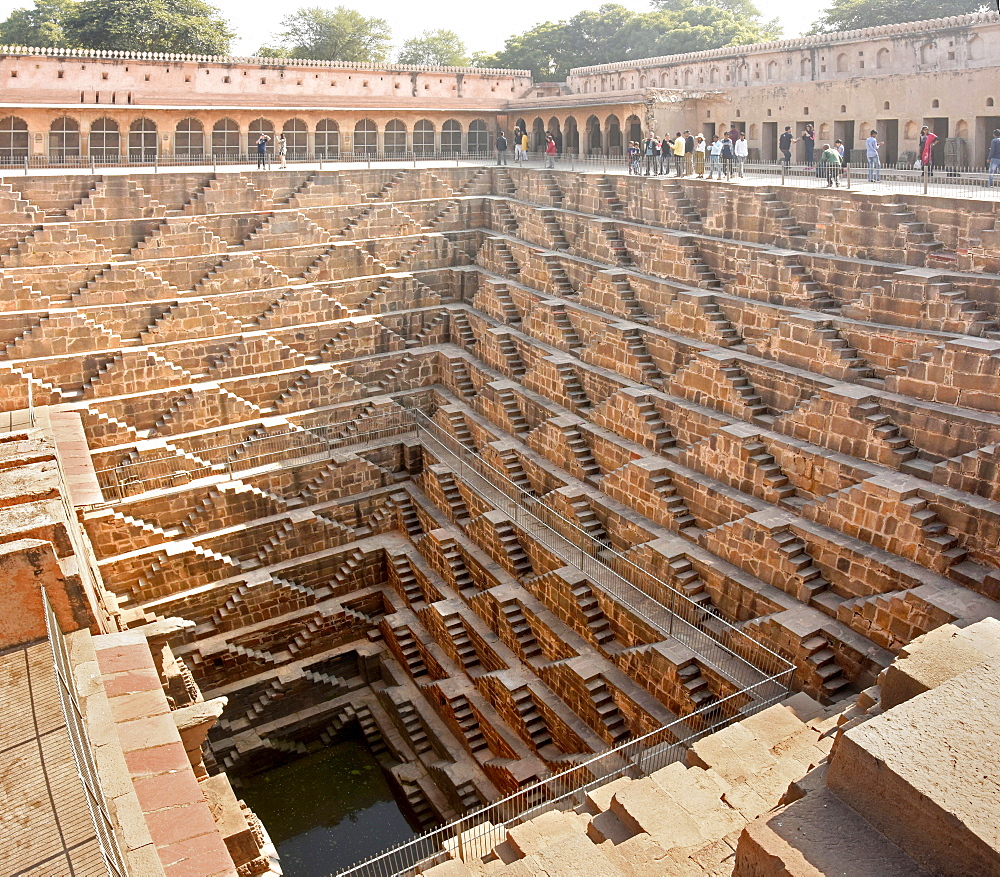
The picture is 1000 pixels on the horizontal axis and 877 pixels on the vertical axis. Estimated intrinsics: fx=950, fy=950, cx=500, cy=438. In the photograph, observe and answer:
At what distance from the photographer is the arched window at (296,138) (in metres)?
28.2

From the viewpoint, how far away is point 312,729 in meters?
17.1

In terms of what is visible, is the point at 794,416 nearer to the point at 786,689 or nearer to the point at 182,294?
the point at 786,689

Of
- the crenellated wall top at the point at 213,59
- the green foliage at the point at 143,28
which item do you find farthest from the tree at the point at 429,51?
the crenellated wall top at the point at 213,59

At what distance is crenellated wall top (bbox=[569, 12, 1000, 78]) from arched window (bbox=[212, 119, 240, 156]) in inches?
495

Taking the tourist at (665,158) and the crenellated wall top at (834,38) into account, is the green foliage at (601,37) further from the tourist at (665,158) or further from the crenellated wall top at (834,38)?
the tourist at (665,158)

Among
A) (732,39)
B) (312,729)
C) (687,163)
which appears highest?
(732,39)

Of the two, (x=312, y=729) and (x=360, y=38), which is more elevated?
(x=360, y=38)

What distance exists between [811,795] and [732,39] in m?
41.1

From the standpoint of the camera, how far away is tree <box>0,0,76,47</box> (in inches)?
1650

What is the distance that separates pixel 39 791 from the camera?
762cm

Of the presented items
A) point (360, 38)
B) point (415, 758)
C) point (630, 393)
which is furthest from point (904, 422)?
point (360, 38)

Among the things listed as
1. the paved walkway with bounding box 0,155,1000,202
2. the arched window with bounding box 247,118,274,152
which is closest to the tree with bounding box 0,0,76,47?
the arched window with bounding box 247,118,274,152

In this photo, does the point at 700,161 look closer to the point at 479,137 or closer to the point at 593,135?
the point at 593,135

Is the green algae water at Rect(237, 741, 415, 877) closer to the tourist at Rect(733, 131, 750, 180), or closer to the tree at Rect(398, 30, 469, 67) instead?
the tourist at Rect(733, 131, 750, 180)
